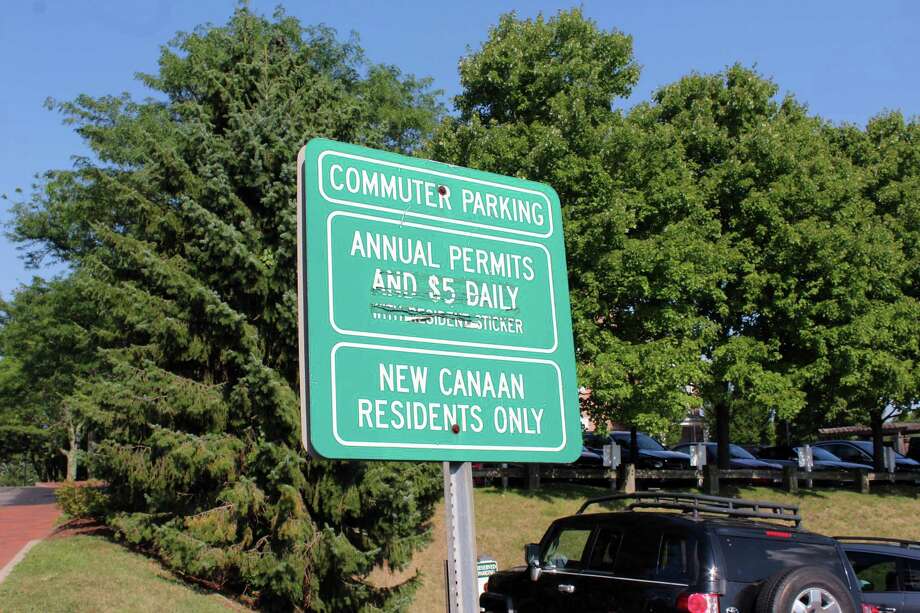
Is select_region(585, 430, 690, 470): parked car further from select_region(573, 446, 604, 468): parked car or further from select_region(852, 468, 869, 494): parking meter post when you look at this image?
select_region(852, 468, 869, 494): parking meter post

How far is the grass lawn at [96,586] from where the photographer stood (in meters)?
11.1

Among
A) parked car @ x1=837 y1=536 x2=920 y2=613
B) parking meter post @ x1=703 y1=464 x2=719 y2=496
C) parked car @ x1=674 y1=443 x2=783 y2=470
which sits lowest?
parked car @ x1=837 y1=536 x2=920 y2=613

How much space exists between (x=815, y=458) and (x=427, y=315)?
31287 mm

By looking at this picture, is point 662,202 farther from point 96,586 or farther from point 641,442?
point 96,586

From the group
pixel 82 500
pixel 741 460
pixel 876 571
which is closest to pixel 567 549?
pixel 876 571

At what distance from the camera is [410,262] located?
362 centimetres

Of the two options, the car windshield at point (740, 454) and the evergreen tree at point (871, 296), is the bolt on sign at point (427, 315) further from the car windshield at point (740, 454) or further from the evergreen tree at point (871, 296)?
the car windshield at point (740, 454)

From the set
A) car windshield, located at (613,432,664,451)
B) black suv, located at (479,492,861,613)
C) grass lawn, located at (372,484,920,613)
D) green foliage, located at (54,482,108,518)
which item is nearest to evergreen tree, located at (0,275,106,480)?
green foliage, located at (54,482,108,518)

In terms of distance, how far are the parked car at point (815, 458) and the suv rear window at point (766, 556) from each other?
69.3 ft

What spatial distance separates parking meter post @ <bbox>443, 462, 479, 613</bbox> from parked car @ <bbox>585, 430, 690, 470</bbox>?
24195 millimetres

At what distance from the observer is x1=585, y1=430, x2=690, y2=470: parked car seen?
92.2 feet

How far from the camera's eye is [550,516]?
2105cm

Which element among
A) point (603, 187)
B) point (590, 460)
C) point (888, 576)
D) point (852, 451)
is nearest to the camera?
point (888, 576)

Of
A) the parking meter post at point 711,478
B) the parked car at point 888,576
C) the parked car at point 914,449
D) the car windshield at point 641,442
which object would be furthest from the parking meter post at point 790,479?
the parked car at point 888,576
